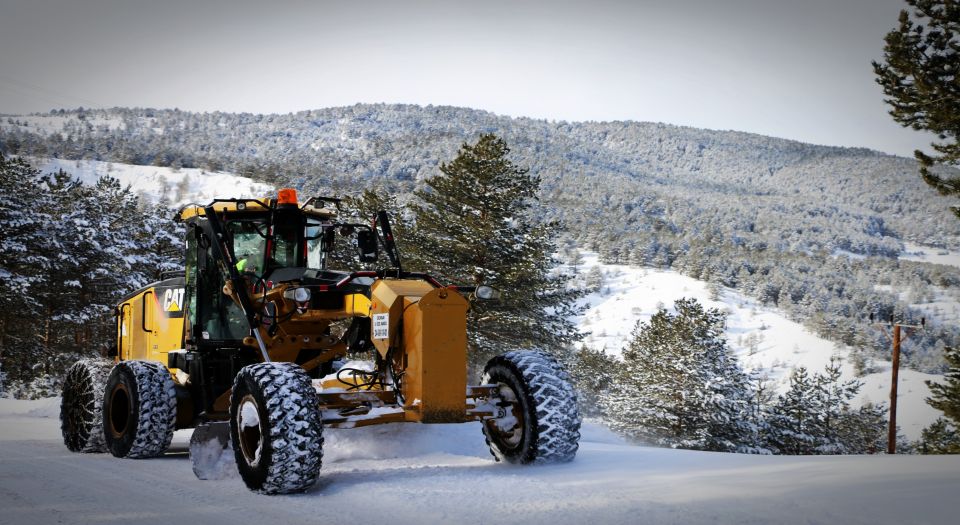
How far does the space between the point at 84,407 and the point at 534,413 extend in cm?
640

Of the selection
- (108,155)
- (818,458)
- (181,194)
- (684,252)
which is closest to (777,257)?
(684,252)

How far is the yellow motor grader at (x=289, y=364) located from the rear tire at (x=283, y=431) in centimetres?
1

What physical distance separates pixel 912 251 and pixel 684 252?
6589cm

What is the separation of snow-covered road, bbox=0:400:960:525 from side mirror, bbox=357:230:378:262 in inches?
89.4

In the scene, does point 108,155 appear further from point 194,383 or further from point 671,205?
point 194,383

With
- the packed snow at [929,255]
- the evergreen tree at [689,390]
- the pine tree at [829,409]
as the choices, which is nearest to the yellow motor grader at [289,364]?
the evergreen tree at [689,390]

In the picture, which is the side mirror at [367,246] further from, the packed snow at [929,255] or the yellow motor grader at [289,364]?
the packed snow at [929,255]

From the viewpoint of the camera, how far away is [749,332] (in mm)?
109750

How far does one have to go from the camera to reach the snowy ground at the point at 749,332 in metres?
83.2

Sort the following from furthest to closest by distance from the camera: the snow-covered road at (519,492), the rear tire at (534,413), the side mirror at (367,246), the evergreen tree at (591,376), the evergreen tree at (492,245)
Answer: the evergreen tree at (591,376) → the evergreen tree at (492,245) → the side mirror at (367,246) → the rear tire at (534,413) → the snow-covered road at (519,492)

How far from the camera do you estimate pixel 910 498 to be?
17.6 feet

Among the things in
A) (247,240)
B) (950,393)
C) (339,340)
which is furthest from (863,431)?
(247,240)

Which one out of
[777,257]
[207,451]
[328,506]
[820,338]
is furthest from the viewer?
[777,257]

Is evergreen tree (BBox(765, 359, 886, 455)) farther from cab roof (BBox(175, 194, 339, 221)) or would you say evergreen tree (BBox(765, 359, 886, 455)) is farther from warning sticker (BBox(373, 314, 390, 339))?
warning sticker (BBox(373, 314, 390, 339))
